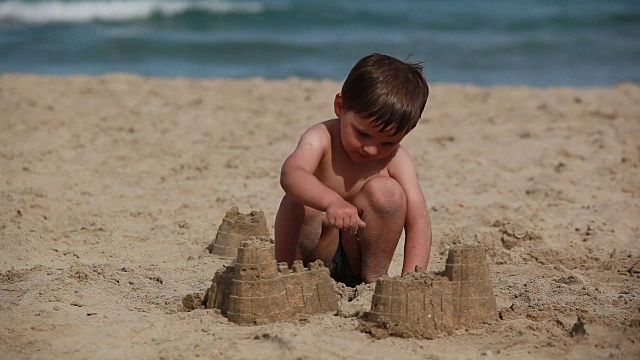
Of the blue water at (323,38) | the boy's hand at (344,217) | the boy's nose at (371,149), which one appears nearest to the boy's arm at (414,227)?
the boy's nose at (371,149)

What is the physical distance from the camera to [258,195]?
5230 mm

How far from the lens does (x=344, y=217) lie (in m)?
3.26

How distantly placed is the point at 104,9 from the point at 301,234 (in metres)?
14.6

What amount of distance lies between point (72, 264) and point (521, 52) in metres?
9.65

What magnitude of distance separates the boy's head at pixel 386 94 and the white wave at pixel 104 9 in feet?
44.0

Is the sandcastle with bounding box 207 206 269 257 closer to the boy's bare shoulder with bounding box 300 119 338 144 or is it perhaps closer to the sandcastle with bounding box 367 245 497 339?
the boy's bare shoulder with bounding box 300 119 338 144

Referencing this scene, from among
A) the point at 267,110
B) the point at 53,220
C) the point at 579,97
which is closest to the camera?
the point at 53,220

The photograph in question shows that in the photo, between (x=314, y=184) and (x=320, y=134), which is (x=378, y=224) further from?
(x=320, y=134)

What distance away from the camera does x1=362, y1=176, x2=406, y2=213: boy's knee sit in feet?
11.6

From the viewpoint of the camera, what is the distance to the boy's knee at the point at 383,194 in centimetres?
353

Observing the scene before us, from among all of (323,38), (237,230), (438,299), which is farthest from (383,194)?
(323,38)

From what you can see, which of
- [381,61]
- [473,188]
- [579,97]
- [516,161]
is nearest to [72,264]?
[381,61]

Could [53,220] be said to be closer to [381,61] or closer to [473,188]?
[381,61]

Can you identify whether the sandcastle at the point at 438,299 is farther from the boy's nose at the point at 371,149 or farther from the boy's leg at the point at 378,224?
the boy's nose at the point at 371,149
